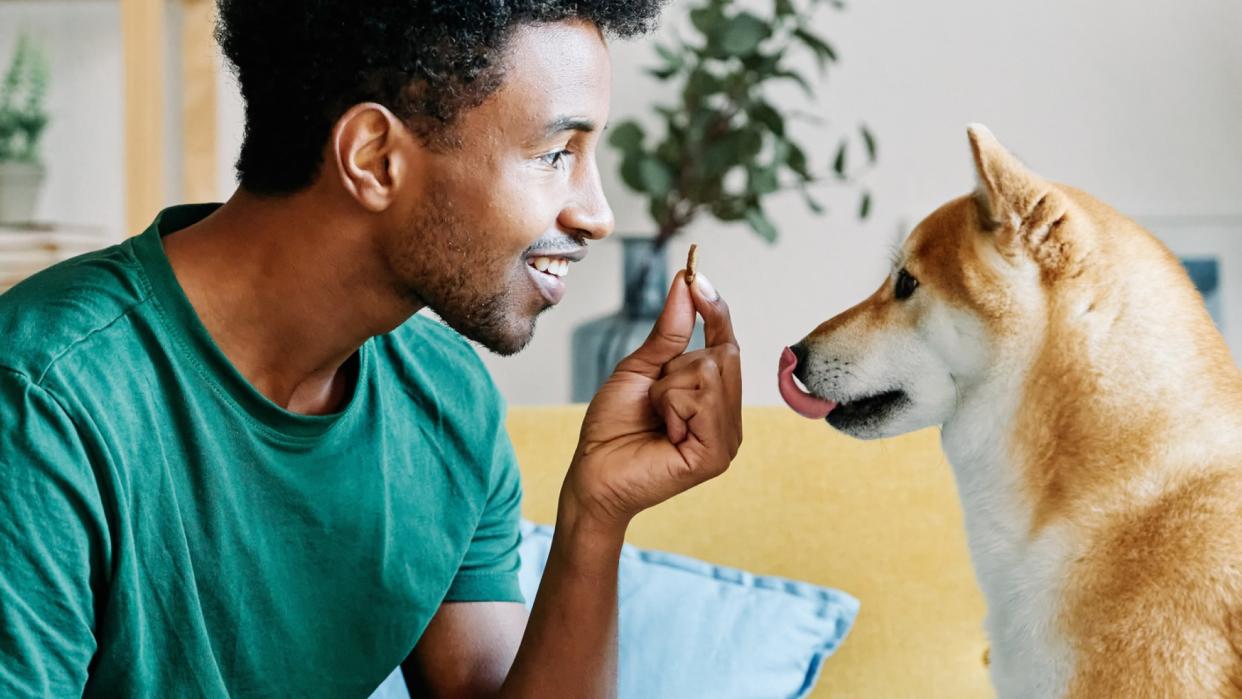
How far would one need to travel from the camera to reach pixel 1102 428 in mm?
1021

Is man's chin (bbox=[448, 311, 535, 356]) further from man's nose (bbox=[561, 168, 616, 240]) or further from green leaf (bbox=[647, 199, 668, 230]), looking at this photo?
green leaf (bbox=[647, 199, 668, 230])

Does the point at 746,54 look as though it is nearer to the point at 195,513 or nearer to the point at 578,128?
the point at 578,128

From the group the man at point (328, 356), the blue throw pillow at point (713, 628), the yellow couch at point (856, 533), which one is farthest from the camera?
the yellow couch at point (856, 533)

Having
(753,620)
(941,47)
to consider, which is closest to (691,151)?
(941,47)

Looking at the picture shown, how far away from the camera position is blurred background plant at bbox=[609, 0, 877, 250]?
8.31 feet

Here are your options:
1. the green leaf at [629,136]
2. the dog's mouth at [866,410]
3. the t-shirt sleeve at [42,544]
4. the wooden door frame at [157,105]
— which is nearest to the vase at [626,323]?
the green leaf at [629,136]

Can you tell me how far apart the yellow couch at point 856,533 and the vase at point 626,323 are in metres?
0.91

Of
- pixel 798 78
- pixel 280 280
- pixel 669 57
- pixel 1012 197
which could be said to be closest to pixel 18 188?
pixel 669 57

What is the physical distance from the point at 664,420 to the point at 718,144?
5.09 feet

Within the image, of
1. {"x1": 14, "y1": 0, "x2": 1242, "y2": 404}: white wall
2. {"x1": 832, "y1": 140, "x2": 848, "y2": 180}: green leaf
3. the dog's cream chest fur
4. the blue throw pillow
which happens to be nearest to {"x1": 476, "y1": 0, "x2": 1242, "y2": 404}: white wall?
{"x1": 14, "y1": 0, "x2": 1242, "y2": 404}: white wall

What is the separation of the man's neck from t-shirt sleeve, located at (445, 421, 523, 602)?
0.27 m

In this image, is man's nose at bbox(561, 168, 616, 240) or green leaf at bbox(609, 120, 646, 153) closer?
man's nose at bbox(561, 168, 616, 240)

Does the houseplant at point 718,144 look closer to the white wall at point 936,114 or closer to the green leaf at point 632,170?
the green leaf at point 632,170

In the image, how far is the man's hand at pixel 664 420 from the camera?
1.05 meters
